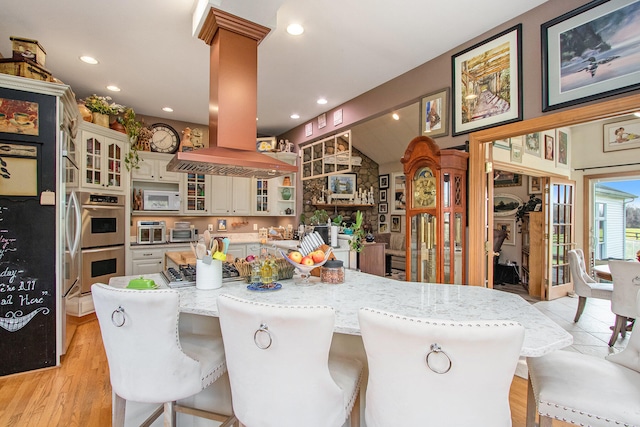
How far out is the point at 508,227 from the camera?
21.0 feet

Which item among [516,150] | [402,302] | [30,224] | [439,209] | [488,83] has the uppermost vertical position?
[488,83]

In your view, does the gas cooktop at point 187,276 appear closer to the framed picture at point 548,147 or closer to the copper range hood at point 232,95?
the copper range hood at point 232,95

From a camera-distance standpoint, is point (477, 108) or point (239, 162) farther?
point (477, 108)

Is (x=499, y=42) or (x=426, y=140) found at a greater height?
(x=499, y=42)

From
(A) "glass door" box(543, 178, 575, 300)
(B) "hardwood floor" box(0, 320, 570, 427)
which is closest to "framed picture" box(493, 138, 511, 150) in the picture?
(A) "glass door" box(543, 178, 575, 300)

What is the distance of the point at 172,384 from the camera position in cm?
129

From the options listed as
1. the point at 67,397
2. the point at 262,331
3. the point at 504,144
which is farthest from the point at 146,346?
the point at 504,144

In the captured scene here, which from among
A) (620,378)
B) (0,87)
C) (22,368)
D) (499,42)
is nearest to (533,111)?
(499,42)

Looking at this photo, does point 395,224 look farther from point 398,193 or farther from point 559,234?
point 559,234

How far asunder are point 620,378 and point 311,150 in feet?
13.9

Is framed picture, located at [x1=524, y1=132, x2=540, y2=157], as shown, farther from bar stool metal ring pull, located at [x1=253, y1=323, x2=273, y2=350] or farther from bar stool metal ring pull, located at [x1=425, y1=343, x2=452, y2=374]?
bar stool metal ring pull, located at [x1=253, y1=323, x2=273, y2=350]

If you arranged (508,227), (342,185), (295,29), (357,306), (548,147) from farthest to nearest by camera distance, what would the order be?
(342,185) → (508,227) → (548,147) → (295,29) → (357,306)

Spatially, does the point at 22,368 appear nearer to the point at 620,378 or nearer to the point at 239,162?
the point at 239,162

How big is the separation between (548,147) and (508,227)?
1.97 m
